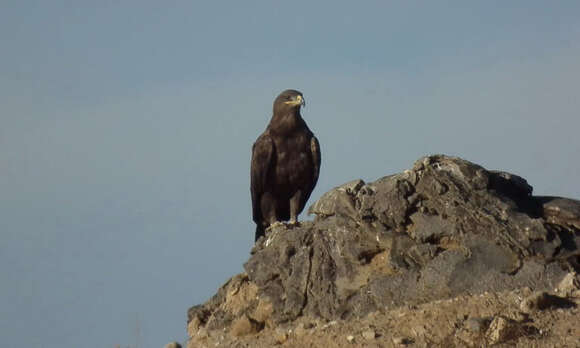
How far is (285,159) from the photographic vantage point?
15789mm

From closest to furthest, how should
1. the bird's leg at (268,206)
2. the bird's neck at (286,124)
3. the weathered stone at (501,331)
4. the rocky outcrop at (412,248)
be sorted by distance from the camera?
the weathered stone at (501,331)
the rocky outcrop at (412,248)
the bird's neck at (286,124)
the bird's leg at (268,206)

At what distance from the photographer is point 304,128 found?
15984mm

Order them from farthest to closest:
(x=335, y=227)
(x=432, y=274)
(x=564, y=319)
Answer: (x=335, y=227) < (x=432, y=274) < (x=564, y=319)

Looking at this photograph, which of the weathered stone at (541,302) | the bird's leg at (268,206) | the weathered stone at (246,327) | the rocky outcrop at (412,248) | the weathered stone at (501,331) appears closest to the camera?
the weathered stone at (501,331)

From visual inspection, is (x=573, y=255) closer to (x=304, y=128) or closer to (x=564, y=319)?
(x=564, y=319)

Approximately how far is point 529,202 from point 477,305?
1819mm

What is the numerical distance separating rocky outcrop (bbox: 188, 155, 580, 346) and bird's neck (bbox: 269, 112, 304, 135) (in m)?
4.75

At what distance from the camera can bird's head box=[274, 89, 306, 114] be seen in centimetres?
1584

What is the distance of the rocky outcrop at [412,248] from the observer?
970cm

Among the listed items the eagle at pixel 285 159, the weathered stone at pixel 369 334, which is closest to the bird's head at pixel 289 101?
the eagle at pixel 285 159

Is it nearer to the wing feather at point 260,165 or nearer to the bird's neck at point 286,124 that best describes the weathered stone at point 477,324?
the wing feather at point 260,165

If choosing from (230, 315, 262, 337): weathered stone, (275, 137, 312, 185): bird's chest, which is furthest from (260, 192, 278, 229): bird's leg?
(230, 315, 262, 337): weathered stone

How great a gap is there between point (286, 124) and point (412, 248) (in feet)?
19.9

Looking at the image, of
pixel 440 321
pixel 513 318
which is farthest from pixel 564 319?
pixel 440 321
